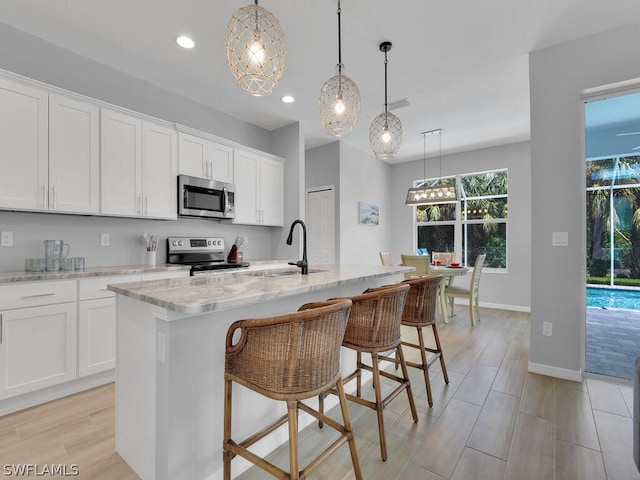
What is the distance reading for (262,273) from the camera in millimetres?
2227

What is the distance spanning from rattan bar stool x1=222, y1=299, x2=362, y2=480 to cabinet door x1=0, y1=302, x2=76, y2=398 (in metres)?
1.85

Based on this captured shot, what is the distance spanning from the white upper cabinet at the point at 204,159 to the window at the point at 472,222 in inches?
163

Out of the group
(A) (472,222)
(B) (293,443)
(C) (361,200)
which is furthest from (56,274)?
(A) (472,222)

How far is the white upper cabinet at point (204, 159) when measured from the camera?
11.4 feet

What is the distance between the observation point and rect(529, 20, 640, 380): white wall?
2.62 meters

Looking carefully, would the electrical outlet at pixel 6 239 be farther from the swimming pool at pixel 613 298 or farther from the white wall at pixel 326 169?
the swimming pool at pixel 613 298

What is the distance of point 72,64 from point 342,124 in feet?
8.58

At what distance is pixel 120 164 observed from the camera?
9.68 ft

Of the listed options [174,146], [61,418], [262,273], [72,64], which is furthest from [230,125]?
[61,418]

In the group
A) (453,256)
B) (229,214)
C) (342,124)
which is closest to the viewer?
(342,124)

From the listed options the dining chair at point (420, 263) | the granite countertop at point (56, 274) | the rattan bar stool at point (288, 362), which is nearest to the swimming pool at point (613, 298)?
the dining chair at point (420, 263)

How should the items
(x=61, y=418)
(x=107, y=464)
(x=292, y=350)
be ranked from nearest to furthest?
(x=292, y=350) < (x=107, y=464) < (x=61, y=418)

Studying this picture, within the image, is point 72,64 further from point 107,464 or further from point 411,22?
point 107,464

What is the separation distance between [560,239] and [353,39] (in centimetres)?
251
